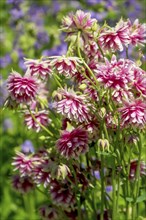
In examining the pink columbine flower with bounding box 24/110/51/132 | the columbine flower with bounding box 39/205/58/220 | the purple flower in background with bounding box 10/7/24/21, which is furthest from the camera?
Answer: the purple flower in background with bounding box 10/7/24/21

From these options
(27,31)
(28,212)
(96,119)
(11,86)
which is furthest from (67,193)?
(27,31)

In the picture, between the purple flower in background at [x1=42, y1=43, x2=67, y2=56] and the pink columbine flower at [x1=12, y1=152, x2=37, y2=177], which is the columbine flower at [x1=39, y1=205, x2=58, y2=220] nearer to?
the pink columbine flower at [x1=12, y1=152, x2=37, y2=177]

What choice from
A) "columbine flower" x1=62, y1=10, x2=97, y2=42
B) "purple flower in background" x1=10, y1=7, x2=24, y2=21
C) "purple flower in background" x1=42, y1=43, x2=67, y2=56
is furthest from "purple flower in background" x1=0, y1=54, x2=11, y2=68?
"columbine flower" x1=62, y1=10, x2=97, y2=42

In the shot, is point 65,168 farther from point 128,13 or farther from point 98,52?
point 128,13

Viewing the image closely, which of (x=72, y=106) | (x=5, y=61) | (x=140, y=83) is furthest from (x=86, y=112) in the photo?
(x=5, y=61)

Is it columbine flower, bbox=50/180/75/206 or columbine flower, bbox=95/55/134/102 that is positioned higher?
columbine flower, bbox=95/55/134/102

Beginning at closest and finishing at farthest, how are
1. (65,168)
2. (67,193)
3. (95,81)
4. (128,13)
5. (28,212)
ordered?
(95,81), (65,168), (67,193), (28,212), (128,13)
